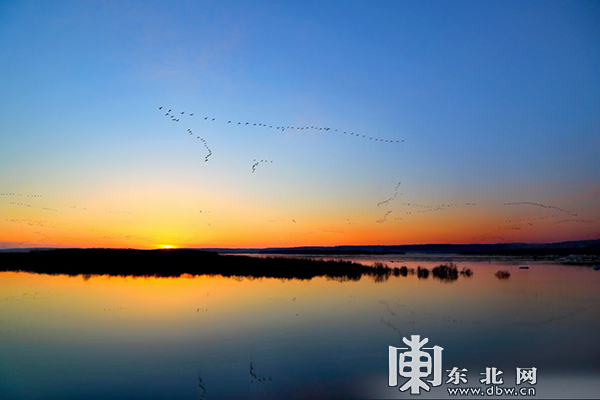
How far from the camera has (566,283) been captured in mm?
36312

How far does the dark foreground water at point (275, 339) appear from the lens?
1176 cm

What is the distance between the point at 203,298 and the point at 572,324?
2023 centimetres

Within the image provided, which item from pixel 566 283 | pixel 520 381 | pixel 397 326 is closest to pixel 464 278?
pixel 566 283
